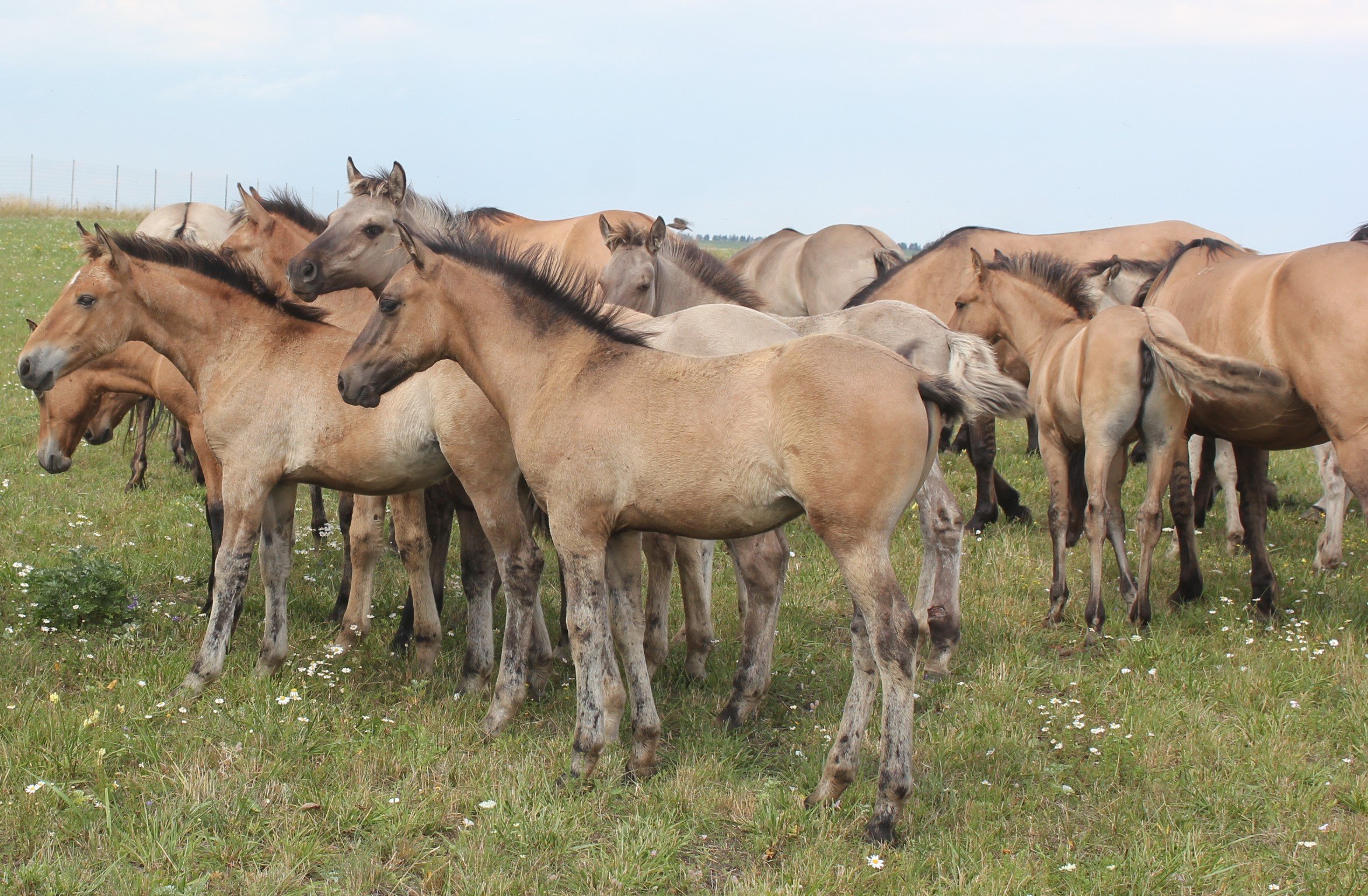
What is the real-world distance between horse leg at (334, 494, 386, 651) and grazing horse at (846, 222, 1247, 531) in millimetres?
3637

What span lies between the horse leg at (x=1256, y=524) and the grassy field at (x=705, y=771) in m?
0.15

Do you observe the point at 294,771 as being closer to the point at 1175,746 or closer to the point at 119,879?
the point at 119,879

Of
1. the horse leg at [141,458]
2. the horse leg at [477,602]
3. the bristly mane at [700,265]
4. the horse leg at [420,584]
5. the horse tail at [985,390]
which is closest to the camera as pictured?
the horse tail at [985,390]

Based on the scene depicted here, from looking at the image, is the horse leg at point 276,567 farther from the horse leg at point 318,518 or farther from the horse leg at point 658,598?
the horse leg at point 318,518

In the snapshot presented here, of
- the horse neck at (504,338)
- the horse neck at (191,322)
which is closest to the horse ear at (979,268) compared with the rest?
the horse neck at (504,338)

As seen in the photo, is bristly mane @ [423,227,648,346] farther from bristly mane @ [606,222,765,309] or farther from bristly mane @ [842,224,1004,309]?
bristly mane @ [842,224,1004,309]

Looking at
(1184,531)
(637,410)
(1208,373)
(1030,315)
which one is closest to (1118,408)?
(1208,373)

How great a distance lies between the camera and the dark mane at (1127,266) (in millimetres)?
8703

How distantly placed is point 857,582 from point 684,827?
3.79 ft

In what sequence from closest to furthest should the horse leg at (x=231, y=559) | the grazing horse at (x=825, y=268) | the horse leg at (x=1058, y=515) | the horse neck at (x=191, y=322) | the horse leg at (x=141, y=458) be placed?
1. the horse leg at (x=231, y=559)
2. the horse neck at (x=191, y=322)
3. the horse leg at (x=1058, y=515)
4. the horse leg at (x=141, y=458)
5. the grazing horse at (x=825, y=268)

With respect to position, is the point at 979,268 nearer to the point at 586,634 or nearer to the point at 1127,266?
the point at 1127,266

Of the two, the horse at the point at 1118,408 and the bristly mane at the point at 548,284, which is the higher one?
the bristly mane at the point at 548,284

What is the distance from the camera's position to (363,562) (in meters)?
6.14

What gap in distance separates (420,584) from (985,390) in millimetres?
3208
